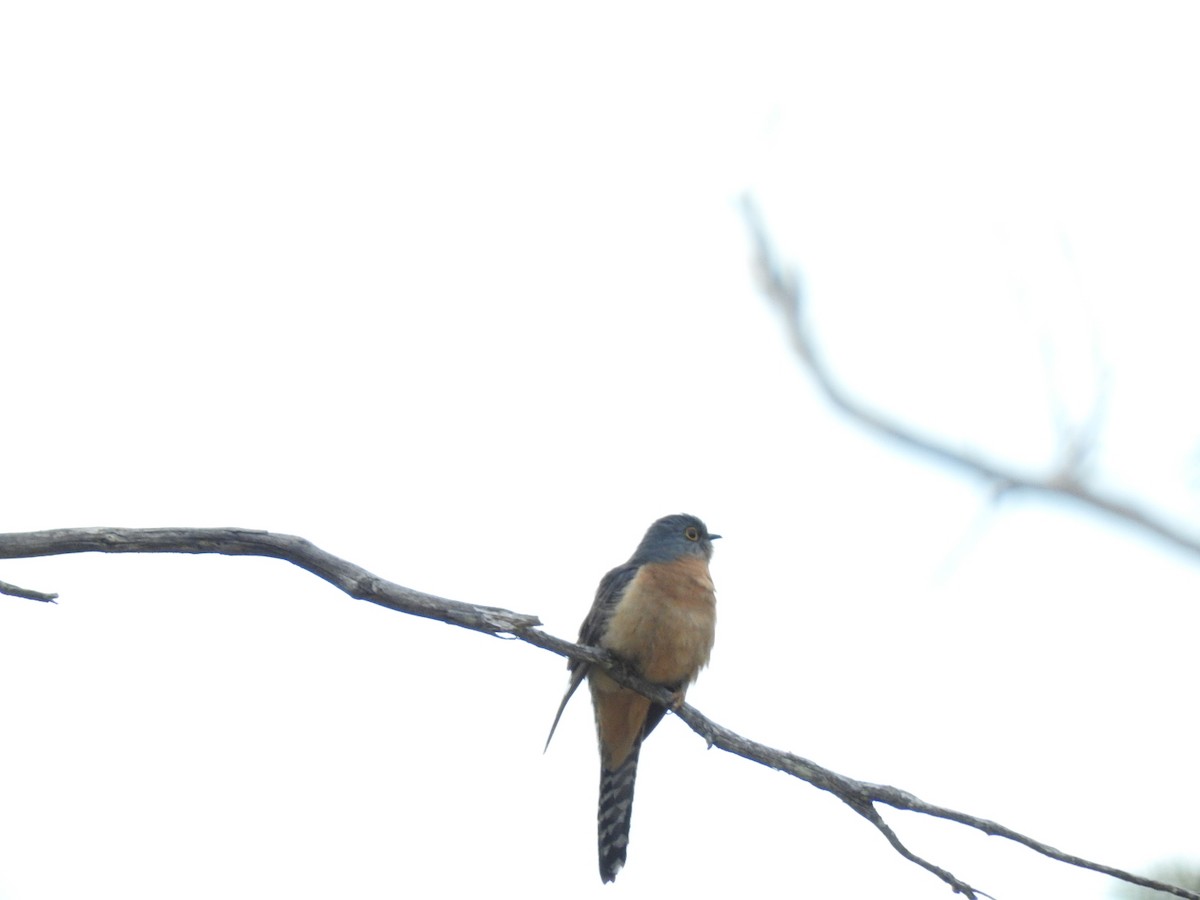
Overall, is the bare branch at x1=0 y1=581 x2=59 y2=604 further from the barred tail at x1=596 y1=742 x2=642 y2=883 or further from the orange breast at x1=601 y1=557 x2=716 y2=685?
the barred tail at x1=596 y1=742 x2=642 y2=883

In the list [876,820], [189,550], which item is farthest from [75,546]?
[876,820]

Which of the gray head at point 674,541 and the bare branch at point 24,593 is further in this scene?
the gray head at point 674,541

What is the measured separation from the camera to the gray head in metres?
7.89

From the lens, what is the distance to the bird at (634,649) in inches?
270

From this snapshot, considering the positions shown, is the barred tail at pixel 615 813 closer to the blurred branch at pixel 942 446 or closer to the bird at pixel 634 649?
the bird at pixel 634 649

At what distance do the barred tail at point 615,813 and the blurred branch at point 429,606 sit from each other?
2378 mm

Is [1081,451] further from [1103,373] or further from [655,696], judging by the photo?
[655,696]

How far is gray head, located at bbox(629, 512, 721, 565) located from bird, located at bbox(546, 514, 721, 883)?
0.8 inches

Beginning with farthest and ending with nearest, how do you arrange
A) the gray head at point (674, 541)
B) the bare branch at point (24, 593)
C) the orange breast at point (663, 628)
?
the gray head at point (674, 541) < the orange breast at point (663, 628) < the bare branch at point (24, 593)

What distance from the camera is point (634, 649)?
22.4 ft

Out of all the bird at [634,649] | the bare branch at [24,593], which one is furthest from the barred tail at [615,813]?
the bare branch at [24,593]

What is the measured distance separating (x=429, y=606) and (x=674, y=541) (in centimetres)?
393

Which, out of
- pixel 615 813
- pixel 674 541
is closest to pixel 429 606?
pixel 615 813

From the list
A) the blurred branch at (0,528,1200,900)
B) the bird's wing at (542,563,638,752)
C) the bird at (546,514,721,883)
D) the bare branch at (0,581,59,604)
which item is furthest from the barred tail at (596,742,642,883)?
the bare branch at (0,581,59,604)
